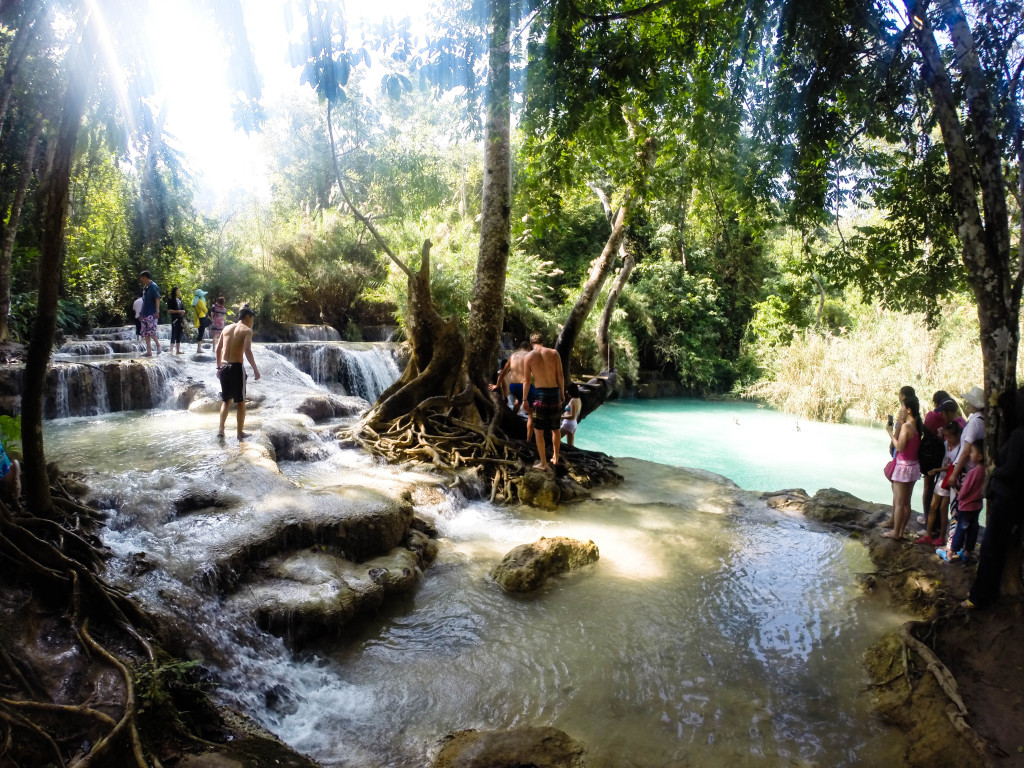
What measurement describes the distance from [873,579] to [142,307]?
1368cm

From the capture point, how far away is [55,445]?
7.86 m

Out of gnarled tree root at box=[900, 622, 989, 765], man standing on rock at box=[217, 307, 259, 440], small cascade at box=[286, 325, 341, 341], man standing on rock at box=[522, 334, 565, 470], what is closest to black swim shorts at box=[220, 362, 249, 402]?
man standing on rock at box=[217, 307, 259, 440]

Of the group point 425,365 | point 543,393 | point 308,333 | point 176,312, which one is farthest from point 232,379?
point 308,333

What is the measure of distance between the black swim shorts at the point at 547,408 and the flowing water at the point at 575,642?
146cm

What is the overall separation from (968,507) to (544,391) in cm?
491

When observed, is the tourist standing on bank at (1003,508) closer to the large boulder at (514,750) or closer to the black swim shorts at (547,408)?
the large boulder at (514,750)

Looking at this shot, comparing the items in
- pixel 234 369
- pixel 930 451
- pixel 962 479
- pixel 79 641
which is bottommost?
pixel 79 641

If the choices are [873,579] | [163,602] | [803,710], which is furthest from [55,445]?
[873,579]

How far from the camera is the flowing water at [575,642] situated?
12.2ft

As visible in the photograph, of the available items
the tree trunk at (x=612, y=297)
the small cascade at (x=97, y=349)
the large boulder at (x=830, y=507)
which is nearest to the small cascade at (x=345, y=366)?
the small cascade at (x=97, y=349)

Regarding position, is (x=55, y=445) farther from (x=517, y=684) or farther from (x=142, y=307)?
(x=517, y=684)

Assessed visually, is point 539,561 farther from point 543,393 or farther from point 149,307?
point 149,307

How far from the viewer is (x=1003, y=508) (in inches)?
167

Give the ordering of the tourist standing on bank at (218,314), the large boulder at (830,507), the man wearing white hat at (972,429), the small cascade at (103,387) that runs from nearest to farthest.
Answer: the man wearing white hat at (972,429) → the large boulder at (830,507) → the small cascade at (103,387) → the tourist standing on bank at (218,314)
